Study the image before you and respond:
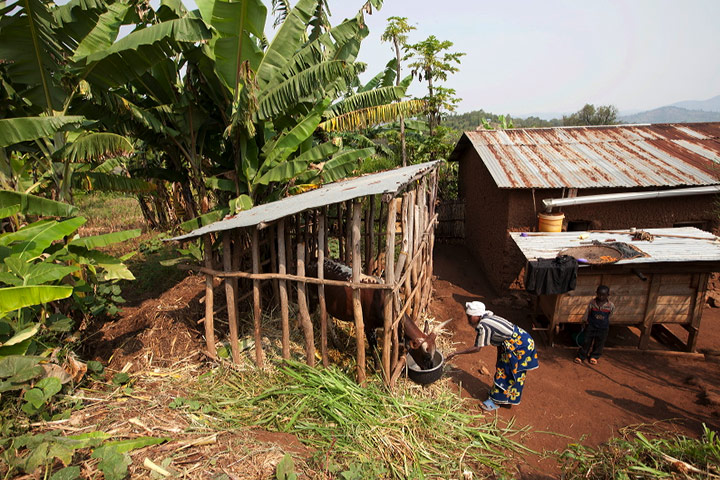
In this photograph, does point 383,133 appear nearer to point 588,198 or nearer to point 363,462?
point 588,198

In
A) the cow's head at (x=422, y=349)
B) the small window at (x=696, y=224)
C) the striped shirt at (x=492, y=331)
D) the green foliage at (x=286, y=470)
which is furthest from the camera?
the small window at (x=696, y=224)

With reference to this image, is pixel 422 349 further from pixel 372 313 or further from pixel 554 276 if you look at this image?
pixel 554 276

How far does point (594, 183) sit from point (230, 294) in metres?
8.01

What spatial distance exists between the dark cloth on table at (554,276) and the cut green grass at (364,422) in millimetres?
2427

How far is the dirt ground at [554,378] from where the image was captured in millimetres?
4758

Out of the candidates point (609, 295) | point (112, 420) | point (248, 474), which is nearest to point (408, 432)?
point (248, 474)

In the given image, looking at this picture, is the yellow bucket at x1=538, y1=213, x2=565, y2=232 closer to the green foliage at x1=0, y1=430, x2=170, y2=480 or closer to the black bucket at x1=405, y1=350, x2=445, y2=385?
the black bucket at x1=405, y1=350, x2=445, y2=385

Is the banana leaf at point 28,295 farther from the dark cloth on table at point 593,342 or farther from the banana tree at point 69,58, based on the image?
the dark cloth on table at point 593,342

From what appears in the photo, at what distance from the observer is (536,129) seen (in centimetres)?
1138

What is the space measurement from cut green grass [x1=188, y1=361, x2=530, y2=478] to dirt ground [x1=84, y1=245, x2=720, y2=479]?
0.30m

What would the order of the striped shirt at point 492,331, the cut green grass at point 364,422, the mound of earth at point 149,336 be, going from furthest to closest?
the mound of earth at point 149,336
the striped shirt at point 492,331
the cut green grass at point 364,422

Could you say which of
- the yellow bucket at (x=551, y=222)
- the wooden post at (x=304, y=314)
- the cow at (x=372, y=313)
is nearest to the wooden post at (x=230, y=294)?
the wooden post at (x=304, y=314)

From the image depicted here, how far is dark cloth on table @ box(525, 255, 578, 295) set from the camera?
19.9 feet

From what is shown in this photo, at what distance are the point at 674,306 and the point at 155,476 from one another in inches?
319
